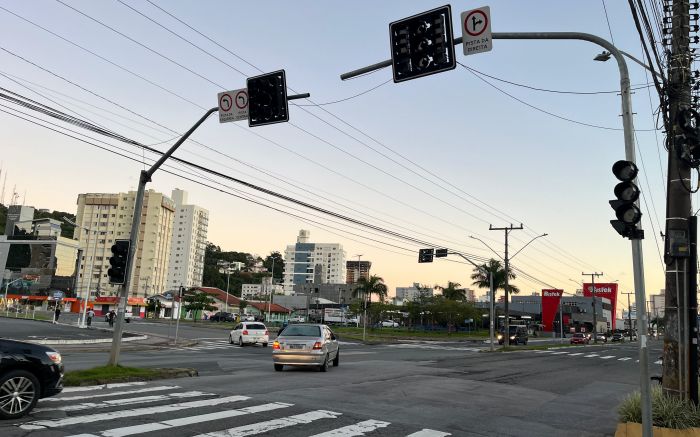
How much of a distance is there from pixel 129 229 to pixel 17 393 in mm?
155238

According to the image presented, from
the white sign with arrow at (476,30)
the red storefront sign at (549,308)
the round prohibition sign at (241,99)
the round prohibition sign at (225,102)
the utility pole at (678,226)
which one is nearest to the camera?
the white sign with arrow at (476,30)

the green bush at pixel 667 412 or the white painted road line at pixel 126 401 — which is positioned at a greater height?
the green bush at pixel 667 412

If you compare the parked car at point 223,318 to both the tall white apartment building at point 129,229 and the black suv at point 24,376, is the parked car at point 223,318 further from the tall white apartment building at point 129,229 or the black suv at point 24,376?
the black suv at point 24,376

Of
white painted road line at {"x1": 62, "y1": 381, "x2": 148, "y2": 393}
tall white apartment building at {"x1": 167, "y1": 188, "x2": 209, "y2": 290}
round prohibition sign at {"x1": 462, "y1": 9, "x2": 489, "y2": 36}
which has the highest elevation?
tall white apartment building at {"x1": 167, "y1": 188, "x2": 209, "y2": 290}

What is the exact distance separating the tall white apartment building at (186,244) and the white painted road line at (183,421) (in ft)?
584

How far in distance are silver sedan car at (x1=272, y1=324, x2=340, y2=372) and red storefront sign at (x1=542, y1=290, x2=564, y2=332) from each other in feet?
342

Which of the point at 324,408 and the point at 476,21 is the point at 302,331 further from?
the point at 476,21

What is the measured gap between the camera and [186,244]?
18500 cm

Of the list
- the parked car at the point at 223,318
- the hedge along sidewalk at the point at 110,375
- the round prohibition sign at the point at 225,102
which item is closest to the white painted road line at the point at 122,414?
the hedge along sidewalk at the point at 110,375

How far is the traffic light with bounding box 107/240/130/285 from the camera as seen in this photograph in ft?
47.9

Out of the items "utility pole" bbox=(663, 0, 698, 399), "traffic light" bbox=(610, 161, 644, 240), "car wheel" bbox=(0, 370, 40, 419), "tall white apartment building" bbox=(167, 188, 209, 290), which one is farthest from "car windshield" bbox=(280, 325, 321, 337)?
"tall white apartment building" bbox=(167, 188, 209, 290)

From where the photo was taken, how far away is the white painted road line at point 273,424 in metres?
→ 7.78

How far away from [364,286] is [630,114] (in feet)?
224

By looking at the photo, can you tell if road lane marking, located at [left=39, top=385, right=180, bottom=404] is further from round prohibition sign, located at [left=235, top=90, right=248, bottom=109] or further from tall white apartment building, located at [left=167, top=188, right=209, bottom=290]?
tall white apartment building, located at [left=167, top=188, right=209, bottom=290]
